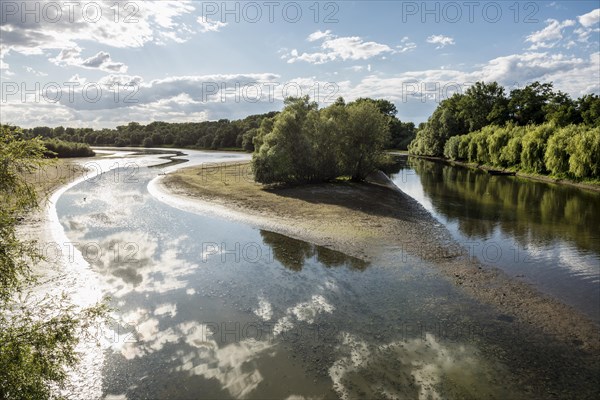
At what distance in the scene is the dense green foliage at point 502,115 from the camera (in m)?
75.6

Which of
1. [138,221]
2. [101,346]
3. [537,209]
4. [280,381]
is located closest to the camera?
[280,381]

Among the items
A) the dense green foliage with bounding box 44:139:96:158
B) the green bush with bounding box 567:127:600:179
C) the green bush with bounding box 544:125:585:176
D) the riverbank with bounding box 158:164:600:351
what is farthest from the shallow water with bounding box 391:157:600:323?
the dense green foliage with bounding box 44:139:96:158

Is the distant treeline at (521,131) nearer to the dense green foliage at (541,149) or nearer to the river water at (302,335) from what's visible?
the dense green foliage at (541,149)

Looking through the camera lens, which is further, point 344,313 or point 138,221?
point 138,221

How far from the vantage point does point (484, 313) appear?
53.1 feet

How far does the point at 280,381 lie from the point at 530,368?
26.7 feet

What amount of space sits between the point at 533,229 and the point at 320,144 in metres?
27.5

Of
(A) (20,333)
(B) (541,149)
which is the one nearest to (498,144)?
(B) (541,149)

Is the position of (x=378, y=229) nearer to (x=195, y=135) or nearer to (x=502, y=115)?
(x=502, y=115)

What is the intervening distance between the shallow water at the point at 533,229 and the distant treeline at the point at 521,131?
18.3 feet

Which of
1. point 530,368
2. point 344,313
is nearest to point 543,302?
point 530,368

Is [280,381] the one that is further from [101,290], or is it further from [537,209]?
[537,209]

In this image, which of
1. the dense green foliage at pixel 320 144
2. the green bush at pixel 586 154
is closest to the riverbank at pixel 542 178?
the green bush at pixel 586 154

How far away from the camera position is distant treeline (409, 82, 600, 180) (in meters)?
56.6
